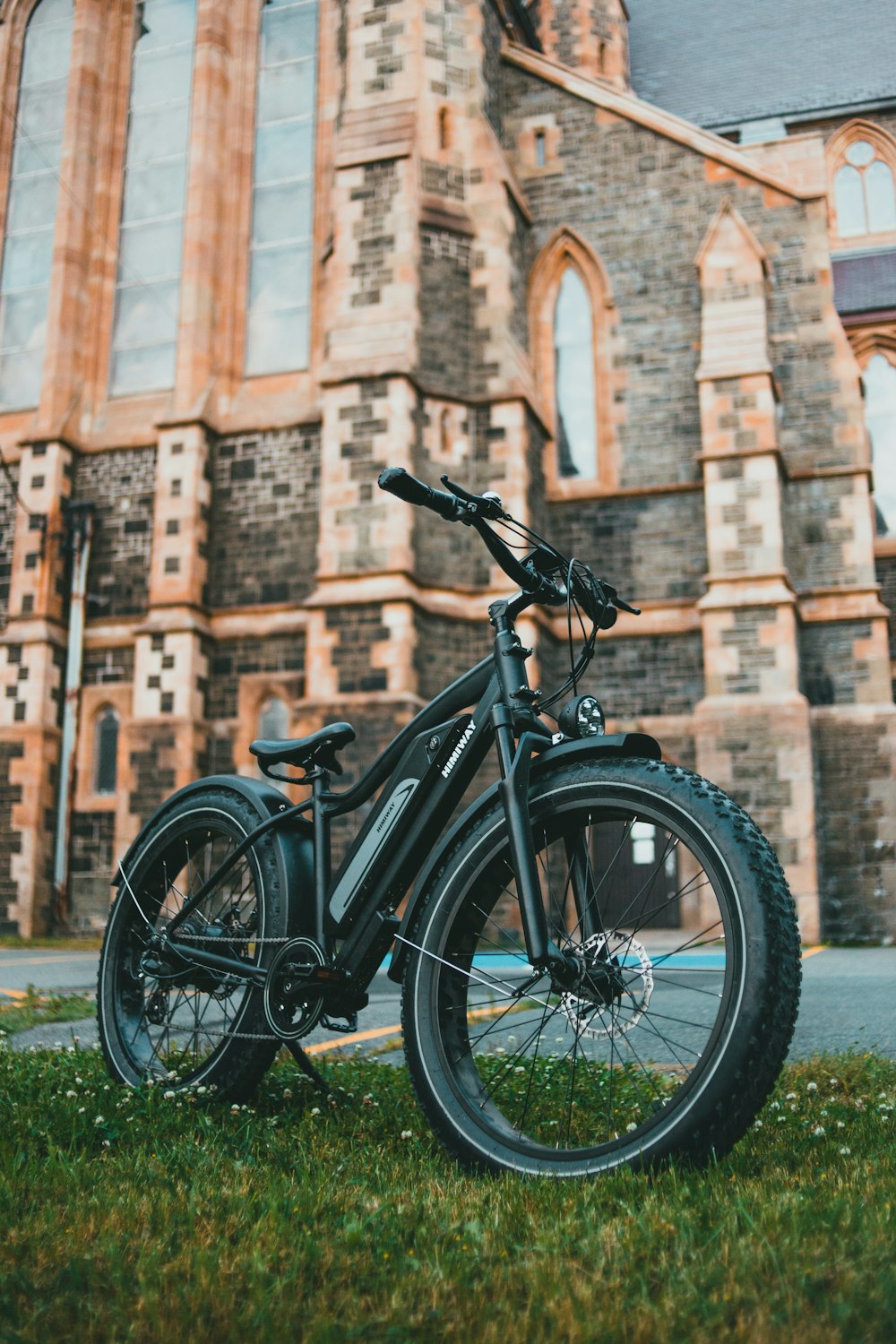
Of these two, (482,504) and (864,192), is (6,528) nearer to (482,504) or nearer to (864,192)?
(482,504)

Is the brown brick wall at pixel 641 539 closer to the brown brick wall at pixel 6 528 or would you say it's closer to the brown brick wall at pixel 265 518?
the brown brick wall at pixel 265 518

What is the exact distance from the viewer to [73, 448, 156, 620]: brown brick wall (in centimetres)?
1466

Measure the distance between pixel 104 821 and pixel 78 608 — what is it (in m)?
2.73

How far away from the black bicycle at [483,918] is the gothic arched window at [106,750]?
11.4 metres

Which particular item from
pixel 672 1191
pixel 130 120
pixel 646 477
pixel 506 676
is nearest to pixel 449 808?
pixel 506 676

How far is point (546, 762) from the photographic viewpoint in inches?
102

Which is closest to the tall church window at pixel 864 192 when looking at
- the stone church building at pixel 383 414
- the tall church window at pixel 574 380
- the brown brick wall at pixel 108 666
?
the stone church building at pixel 383 414

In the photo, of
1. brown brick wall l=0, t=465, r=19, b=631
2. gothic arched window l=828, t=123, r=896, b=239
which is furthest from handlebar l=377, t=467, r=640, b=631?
gothic arched window l=828, t=123, r=896, b=239

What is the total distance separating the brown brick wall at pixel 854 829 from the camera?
42.1ft

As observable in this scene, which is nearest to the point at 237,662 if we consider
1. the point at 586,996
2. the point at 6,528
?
the point at 6,528

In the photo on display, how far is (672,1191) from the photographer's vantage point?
2004mm

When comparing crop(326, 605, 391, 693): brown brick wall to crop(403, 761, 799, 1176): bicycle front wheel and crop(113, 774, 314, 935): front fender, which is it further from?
crop(403, 761, 799, 1176): bicycle front wheel

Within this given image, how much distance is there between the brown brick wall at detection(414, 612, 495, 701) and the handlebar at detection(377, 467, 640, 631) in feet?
31.8

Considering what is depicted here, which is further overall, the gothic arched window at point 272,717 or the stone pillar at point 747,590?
the gothic arched window at point 272,717
